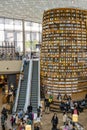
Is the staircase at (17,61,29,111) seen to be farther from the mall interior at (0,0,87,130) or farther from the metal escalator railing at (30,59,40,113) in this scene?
the metal escalator railing at (30,59,40,113)

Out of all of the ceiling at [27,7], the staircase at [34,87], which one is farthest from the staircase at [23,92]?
the ceiling at [27,7]

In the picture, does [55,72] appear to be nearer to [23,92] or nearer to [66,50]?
[66,50]

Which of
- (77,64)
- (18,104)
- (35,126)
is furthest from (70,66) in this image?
(35,126)

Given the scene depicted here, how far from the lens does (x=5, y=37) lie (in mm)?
36500

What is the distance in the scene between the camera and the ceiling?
34.7 meters

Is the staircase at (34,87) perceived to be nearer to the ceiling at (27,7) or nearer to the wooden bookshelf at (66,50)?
the wooden bookshelf at (66,50)

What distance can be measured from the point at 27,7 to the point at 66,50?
14520 mm

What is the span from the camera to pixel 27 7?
36.1 m

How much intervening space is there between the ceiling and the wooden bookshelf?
38.6 ft

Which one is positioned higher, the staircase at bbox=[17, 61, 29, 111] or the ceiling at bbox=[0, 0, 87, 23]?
the ceiling at bbox=[0, 0, 87, 23]

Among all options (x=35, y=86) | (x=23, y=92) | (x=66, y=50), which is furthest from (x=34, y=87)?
(x=66, y=50)

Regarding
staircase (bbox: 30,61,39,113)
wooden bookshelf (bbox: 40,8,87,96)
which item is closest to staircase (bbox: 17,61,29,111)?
staircase (bbox: 30,61,39,113)

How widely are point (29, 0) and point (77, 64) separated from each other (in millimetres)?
15381

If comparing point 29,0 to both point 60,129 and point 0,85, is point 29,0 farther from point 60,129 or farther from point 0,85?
point 60,129
